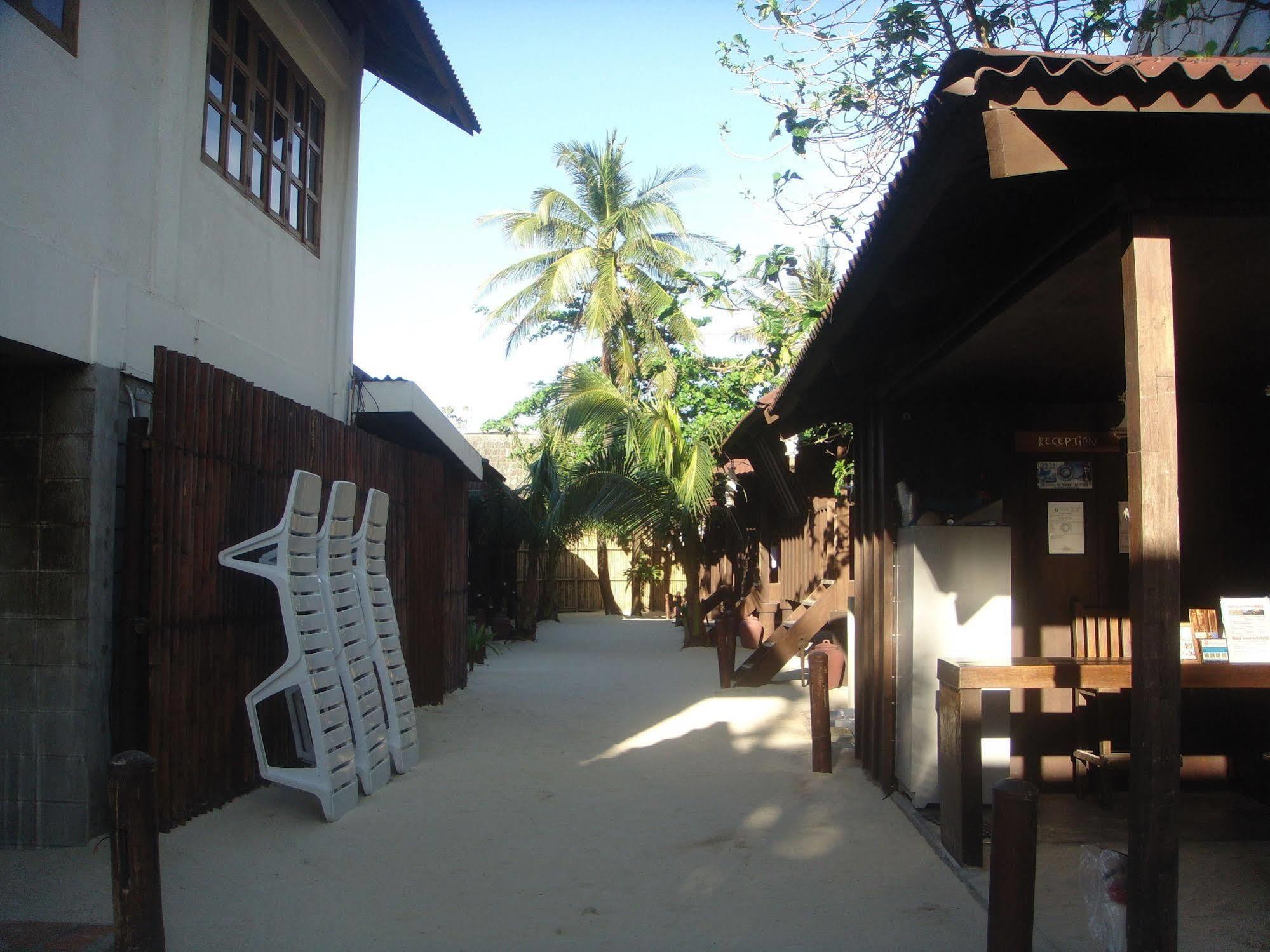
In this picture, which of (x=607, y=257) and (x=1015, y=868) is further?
(x=607, y=257)

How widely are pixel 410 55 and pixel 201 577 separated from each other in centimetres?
570

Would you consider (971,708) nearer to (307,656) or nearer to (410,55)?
(307,656)

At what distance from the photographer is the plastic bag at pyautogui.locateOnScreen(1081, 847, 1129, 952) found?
136 inches

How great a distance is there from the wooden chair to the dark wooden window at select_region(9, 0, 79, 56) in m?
6.14

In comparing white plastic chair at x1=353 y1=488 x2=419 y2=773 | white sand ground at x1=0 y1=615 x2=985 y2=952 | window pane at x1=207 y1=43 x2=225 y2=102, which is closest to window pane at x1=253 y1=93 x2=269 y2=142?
window pane at x1=207 y1=43 x2=225 y2=102

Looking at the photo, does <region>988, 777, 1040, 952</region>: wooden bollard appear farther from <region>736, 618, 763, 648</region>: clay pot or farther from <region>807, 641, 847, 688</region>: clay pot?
<region>736, 618, 763, 648</region>: clay pot

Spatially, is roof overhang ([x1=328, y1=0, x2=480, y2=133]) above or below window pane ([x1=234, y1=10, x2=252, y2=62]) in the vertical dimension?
above

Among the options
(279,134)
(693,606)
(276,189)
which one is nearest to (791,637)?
(693,606)

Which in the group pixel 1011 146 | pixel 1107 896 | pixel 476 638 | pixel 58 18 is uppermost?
pixel 58 18

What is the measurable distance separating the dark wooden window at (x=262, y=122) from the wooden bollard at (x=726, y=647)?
5.72 meters

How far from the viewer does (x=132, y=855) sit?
3395mm

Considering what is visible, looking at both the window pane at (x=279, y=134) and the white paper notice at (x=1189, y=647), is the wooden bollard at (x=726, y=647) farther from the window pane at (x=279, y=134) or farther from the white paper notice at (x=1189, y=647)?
the white paper notice at (x=1189, y=647)

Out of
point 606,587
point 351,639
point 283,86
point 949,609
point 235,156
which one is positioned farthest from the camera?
point 606,587

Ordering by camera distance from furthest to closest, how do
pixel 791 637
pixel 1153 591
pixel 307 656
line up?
pixel 791 637, pixel 307 656, pixel 1153 591
